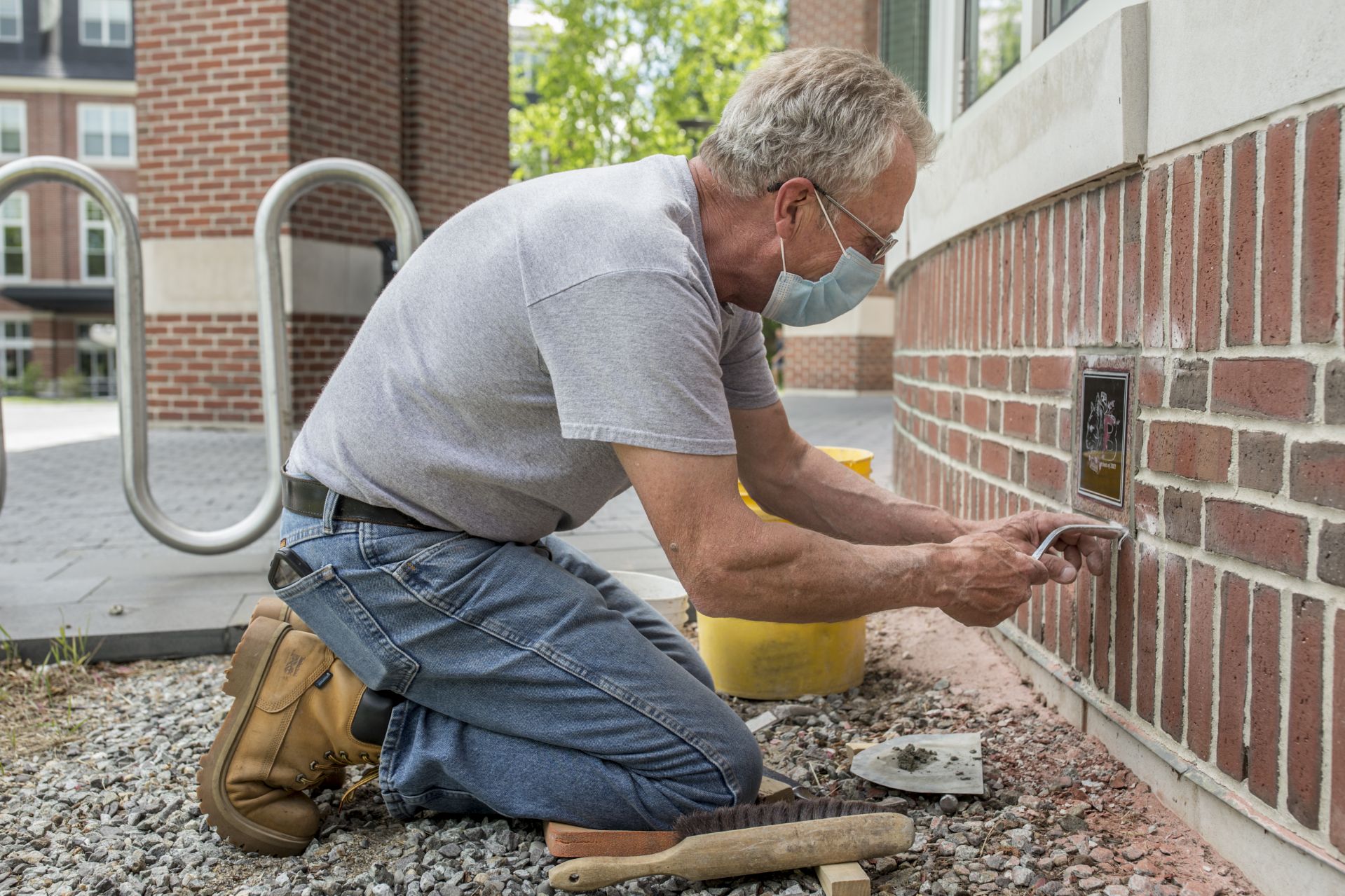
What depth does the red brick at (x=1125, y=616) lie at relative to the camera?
2178mm

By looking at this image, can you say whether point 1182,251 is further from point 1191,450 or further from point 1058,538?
point 1058,538

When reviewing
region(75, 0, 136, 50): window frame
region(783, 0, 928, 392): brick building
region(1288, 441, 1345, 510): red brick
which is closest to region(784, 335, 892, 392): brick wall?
region(783, 0, 928, 392): brick building

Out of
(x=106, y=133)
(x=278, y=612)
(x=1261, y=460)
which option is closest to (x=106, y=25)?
(x=106, y=133)

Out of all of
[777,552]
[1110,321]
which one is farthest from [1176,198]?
[777,552]

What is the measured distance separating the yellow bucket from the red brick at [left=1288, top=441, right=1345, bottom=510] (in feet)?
4.80

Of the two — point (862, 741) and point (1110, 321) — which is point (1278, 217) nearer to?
point (1110, 321)

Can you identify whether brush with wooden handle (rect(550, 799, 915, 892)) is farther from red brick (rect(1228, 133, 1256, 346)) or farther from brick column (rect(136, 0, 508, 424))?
brick column (rect(136, 0, 508, 424))

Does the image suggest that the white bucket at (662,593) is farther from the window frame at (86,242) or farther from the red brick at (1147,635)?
the window frame at (86,242)

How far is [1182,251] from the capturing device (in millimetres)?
1942

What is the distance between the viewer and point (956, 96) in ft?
13.1

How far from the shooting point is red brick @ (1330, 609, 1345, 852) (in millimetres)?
1534

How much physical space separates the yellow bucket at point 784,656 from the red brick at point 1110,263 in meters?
0.90

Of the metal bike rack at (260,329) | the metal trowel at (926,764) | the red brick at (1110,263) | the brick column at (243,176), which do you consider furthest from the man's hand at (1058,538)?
the brick column at (243,176)

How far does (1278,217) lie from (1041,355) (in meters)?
1.00
